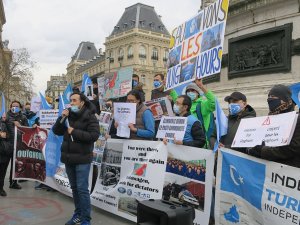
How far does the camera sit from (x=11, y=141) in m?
7.93

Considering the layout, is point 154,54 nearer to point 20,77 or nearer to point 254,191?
point 20,77

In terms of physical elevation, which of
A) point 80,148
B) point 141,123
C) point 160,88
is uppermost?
point 160,88

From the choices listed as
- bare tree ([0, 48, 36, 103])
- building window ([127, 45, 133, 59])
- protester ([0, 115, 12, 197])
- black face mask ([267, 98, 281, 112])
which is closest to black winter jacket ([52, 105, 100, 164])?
black face mask ([267, 98, 281, 112])

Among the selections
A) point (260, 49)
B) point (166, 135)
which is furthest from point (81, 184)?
point (260, 49)

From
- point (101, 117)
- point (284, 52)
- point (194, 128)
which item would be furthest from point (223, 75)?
point (194, 128)

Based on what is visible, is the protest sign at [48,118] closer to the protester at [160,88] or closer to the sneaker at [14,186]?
the sneaker at [14,186]

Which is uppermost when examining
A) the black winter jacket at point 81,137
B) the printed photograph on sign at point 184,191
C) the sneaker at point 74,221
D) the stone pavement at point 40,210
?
the black winter jacket at point 81,137

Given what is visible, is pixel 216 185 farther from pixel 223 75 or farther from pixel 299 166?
pixel 223 75

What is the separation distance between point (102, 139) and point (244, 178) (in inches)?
110

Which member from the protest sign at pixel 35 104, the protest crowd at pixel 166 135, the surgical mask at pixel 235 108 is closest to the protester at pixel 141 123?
the protest crowd at pixel 166 135

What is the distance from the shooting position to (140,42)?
98688mm

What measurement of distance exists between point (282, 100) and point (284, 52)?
4707mm

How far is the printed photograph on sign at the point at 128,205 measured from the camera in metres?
5.69

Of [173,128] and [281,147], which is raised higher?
[173,128]
